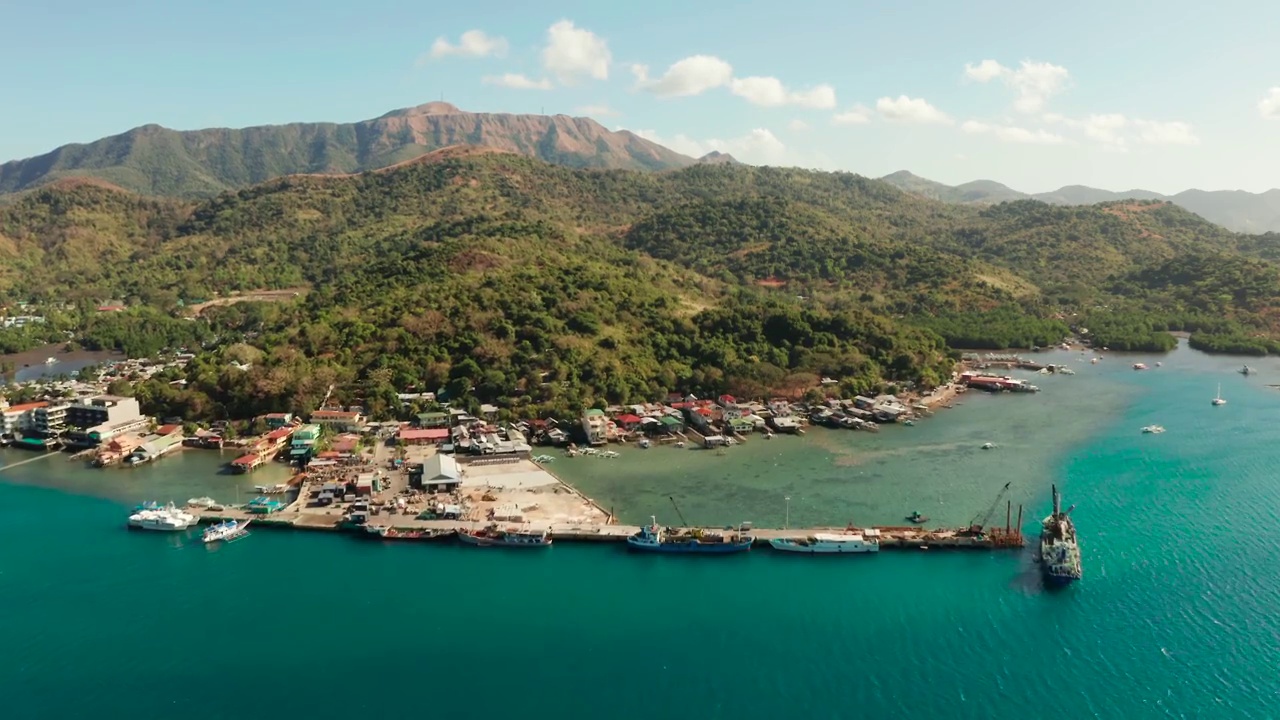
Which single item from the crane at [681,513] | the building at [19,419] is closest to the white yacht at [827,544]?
the crane at [681,513]

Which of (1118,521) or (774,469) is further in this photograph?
(774,469)

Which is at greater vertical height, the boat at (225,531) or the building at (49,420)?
the building at (49,420)

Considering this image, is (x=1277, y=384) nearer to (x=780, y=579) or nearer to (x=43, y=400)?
(x=780, y=579)

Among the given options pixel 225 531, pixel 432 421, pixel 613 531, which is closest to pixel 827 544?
pixel 613 531

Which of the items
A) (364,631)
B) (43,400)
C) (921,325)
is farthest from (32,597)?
(921,325)

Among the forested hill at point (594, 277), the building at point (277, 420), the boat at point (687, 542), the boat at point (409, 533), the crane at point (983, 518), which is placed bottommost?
the boat at point (409, 533)

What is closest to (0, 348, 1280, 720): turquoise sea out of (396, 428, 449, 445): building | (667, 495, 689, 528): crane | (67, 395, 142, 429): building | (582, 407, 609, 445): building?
(667, 495, 689, 528): crane

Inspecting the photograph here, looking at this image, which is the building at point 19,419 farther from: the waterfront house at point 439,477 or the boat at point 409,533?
the boat at point 409,533
